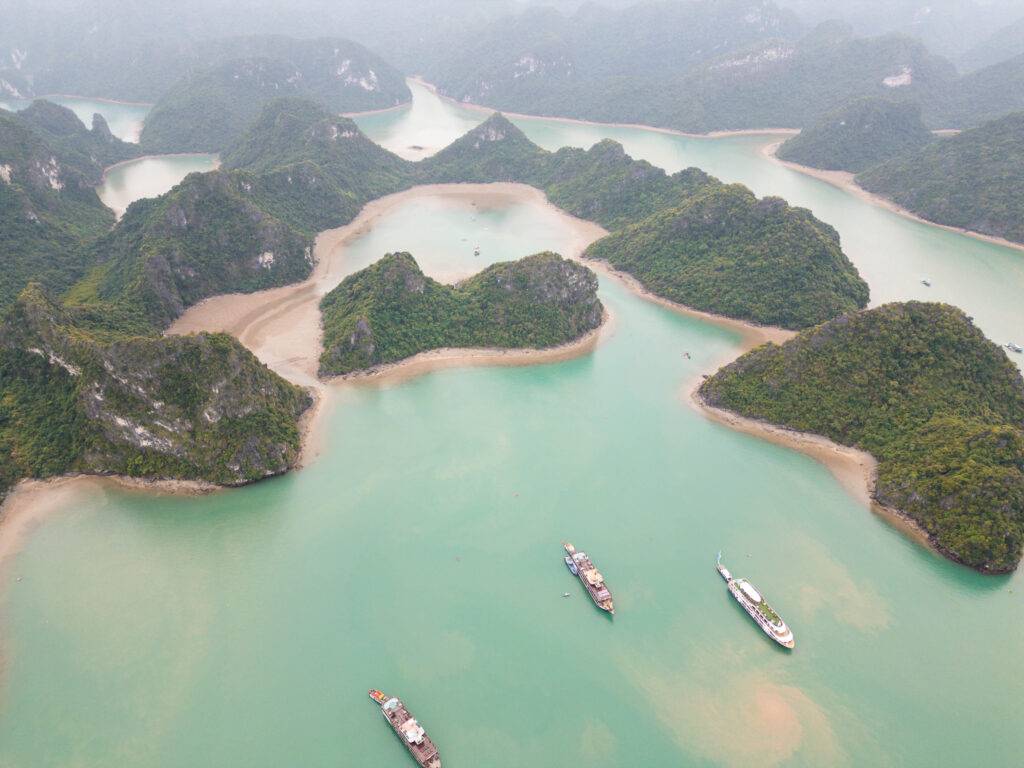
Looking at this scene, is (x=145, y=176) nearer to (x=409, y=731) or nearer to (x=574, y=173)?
(x=574, y=173)

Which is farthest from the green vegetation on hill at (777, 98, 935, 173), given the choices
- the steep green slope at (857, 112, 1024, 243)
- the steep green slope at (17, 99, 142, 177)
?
the steep green slope at (17, 99, 142, 177)

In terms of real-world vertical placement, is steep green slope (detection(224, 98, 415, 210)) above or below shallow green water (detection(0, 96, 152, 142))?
above

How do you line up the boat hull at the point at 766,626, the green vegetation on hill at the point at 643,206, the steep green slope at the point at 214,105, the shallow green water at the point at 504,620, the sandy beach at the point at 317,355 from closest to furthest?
the shallow green water at the point at 504,620, the boat hull at the point at 766,626, the sandy beach at the point at 317,355, the green vegetation on hill at the point at 643,206, the steep green slope at the point at 214,105

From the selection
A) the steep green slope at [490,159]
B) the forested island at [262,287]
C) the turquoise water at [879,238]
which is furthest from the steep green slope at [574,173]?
the turquoise water at [879,238]

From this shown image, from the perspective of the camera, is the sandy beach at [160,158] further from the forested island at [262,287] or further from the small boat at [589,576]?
the small boat at [589,576]

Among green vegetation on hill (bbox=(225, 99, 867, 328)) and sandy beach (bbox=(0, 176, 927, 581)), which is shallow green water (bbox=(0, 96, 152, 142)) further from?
sandy beach (bbox=(0, 176, 927, 581))

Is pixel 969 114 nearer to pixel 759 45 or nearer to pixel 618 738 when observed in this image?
pixel 759 45
